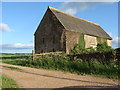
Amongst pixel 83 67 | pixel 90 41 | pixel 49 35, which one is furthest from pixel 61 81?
pixel 90 41

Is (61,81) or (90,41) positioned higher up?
(90,41)

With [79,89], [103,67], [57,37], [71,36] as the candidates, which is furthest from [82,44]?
[79,89]

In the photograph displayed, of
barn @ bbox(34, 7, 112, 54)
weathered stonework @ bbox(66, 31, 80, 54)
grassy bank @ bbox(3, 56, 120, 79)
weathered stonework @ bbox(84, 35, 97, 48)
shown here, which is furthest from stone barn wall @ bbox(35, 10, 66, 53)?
grassy bank @ bbox(3, 56, 120, 79)

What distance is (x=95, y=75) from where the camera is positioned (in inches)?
356

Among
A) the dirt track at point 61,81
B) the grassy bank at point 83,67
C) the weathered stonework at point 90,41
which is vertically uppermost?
the weathered stonework at point 90,41

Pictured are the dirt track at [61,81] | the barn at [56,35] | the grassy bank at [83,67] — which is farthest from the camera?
the barn at [56,35]

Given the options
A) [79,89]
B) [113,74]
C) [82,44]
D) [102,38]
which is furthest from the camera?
[102,38]

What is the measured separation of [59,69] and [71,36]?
42.0ft

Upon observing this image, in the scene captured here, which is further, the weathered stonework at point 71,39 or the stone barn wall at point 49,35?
the stone barn wall at point 49,35

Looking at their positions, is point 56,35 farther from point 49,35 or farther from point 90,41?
point 90,41

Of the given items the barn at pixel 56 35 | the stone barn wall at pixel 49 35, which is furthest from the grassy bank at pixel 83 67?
the stone barn wall at pixel 49 35

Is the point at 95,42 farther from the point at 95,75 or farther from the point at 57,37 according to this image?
the point at 95,75

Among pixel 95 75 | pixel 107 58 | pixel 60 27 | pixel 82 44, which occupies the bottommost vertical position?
pixel 95 75

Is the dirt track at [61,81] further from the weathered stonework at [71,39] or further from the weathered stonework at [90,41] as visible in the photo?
the weathered stonework at [90,41]
